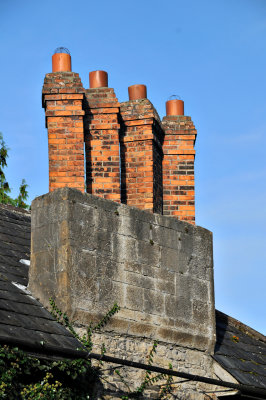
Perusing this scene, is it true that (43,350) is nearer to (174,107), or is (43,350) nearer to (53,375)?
(53,375)

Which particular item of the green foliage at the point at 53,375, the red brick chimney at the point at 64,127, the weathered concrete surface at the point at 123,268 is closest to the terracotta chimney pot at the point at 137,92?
the red brick chimney at the point at 64,127

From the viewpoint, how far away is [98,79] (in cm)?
1055

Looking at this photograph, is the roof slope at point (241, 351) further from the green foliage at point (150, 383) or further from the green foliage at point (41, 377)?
the green foliage at point (41, 377)

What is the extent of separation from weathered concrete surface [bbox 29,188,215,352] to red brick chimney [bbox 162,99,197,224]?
0.79 metres

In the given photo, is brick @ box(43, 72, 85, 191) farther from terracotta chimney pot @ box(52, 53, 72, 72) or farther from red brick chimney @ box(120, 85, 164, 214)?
red brick chimney @ box(120, 85, 164, 214)

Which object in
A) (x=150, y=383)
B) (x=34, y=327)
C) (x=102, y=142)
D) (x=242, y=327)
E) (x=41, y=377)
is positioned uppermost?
(x=102, y=142)

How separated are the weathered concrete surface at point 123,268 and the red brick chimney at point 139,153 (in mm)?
788

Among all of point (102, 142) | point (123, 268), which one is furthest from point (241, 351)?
point (102, 142)

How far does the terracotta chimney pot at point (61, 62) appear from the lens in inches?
412

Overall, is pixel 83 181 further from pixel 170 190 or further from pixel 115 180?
pixel 170 190

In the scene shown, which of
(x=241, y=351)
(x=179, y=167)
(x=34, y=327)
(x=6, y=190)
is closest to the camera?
(x=34, y=327)

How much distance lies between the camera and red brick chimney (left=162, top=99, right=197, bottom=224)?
10.9m

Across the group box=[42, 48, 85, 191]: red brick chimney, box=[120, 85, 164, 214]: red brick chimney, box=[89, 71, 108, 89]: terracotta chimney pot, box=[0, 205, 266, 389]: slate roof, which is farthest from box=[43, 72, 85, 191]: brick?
A: box=[0, 205, 266, 389]: slate roof

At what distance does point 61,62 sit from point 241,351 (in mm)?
4268
